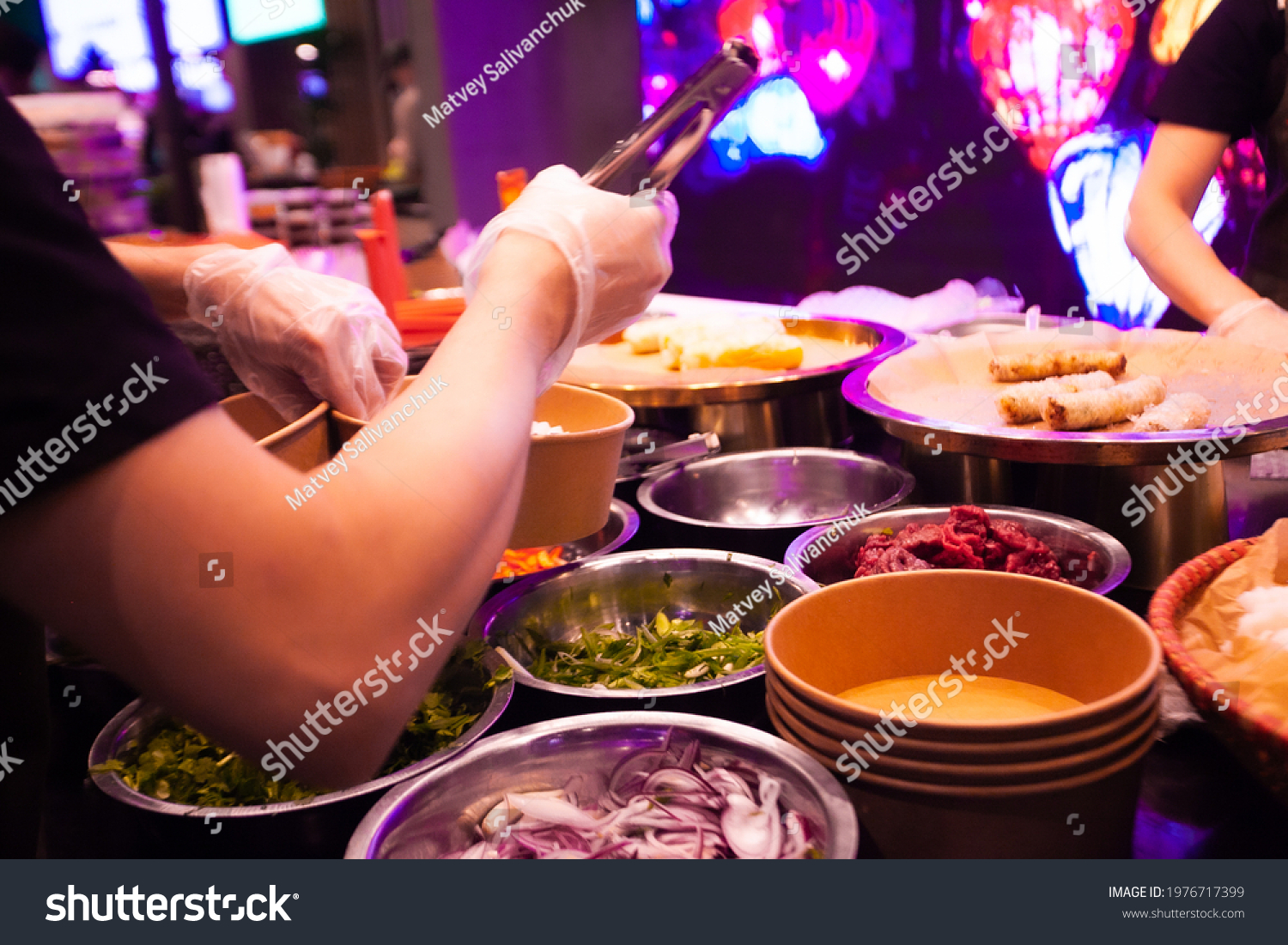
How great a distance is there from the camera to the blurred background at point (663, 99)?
4.11 metres

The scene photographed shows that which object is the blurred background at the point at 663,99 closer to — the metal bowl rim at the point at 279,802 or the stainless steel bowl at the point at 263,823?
the metal bowl rim at the point at 279,802

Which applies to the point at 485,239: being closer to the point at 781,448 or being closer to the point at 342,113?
the point at 781,448

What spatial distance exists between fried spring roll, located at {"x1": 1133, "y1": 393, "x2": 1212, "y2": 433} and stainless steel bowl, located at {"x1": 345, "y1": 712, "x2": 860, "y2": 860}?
3.69 feet

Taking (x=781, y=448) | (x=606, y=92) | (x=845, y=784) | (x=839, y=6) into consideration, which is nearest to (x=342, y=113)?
(x=606, y=92)

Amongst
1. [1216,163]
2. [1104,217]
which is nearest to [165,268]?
[1216,163]

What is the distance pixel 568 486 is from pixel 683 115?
63 centimetres

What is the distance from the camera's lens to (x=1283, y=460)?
Result: 5.74 ft

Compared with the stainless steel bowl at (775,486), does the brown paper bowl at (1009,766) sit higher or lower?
higher

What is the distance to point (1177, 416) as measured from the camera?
1678 mm

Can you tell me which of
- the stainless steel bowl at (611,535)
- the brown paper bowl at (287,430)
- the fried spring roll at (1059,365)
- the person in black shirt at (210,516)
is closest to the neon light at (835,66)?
the fried spring roll at (1059,365)

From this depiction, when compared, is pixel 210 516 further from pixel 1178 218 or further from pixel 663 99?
pixel 663 99

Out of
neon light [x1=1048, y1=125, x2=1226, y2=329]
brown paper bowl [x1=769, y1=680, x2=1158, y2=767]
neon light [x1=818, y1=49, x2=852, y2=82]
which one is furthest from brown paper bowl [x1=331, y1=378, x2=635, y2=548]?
neon light [x1=818, y1=49, x2=852, y2=82]

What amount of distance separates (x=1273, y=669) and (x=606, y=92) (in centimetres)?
615

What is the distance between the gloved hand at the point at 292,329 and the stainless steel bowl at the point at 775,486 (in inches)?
23.8
